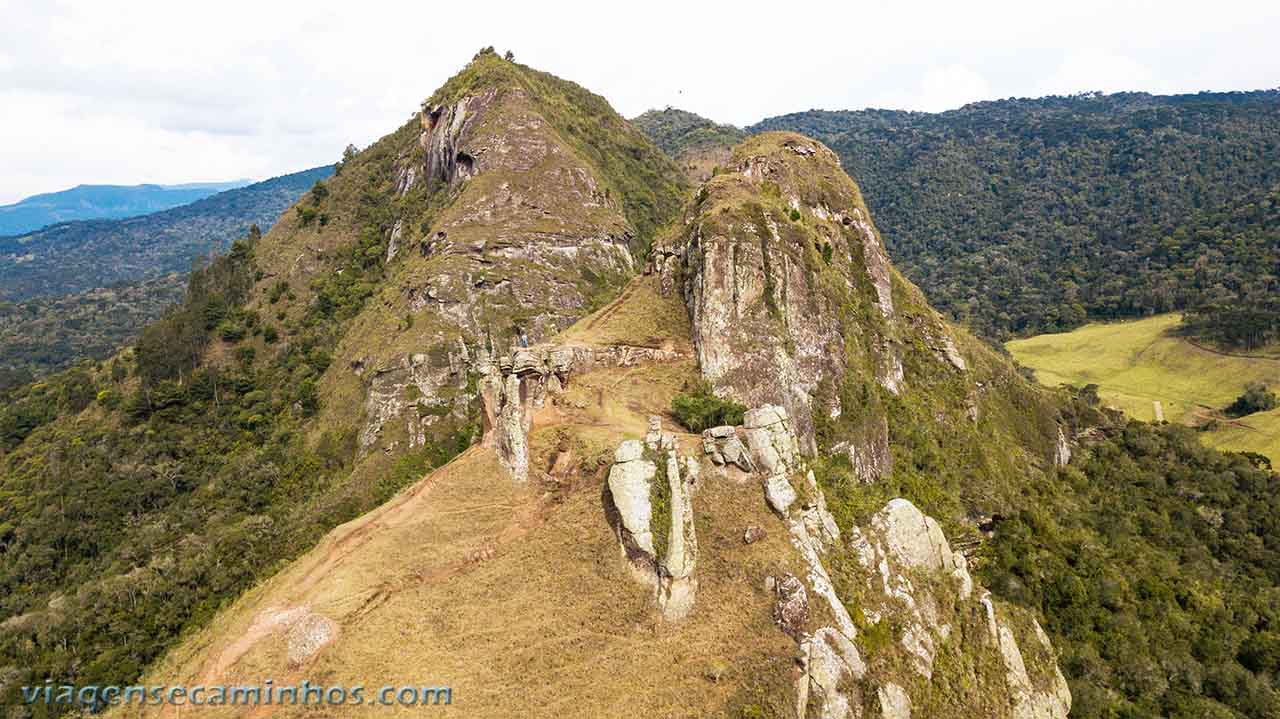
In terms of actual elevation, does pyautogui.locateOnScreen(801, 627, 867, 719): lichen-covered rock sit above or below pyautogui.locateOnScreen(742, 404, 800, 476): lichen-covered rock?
below

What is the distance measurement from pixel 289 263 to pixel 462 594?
78376 mm

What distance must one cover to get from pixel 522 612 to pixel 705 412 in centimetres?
1274

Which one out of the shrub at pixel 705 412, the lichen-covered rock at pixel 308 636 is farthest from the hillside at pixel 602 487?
the shrub at pixel 705 412

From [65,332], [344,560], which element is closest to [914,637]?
[344,560]

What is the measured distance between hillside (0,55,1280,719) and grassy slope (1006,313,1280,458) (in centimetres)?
2140

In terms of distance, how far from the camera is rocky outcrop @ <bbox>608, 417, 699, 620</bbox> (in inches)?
754

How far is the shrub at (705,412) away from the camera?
1125 inches

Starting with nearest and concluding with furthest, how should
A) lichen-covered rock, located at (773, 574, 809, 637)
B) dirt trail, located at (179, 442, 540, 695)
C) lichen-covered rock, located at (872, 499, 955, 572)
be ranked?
lichen-covered rock, located at (773, 574, 809, 637) < dirt trail, located at (179, 442, 540, 695) < lichen-covered rock, located at (872, 499, 955, 572)

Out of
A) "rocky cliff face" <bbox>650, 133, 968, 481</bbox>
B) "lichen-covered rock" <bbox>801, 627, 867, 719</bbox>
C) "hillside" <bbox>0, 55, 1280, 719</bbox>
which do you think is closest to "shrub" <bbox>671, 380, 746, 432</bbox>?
"hillside" <bbox>0, 55, 1280, 719</bbox>

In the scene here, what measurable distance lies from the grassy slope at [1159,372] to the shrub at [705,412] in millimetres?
71981

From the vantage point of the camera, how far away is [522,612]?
19.1 meters

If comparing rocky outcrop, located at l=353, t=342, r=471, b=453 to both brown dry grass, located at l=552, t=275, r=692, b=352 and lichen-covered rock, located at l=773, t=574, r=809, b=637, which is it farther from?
lichen-covered rock, located at l=773, t=574, r=809, b=637

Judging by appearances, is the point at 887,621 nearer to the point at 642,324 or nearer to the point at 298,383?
the point at 642,324

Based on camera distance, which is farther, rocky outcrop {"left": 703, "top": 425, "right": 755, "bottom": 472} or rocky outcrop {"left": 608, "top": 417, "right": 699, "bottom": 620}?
rocky outcrop {"left": 703, "top": 425, "right": 755, "bottom": 472}
